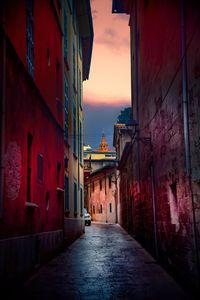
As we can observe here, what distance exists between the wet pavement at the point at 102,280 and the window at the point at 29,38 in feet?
16.6

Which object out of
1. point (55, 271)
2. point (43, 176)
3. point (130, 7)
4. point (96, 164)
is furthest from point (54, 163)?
point (96, 164)

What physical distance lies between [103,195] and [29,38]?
40.5 m

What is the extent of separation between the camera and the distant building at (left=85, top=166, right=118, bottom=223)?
45312mm

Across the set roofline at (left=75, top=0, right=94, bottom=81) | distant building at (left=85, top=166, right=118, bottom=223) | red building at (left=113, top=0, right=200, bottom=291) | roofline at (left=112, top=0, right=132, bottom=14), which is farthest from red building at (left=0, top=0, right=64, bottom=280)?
distant building at (left=85, top=166, right=118, bottom=223)

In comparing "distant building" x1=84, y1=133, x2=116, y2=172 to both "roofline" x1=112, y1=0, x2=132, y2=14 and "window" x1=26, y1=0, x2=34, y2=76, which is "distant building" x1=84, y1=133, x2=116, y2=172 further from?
"window" x1=26, y1=0, x2=34, y2=76

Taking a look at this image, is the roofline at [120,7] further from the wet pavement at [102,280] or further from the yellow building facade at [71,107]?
the wet pavement at [102,280]

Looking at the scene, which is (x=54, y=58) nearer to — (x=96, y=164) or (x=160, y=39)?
(x=160, y=39)

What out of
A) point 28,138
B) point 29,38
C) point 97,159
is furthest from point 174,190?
point 97,159

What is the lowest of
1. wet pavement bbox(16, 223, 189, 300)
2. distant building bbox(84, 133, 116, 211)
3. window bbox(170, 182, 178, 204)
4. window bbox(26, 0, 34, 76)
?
wet pavement bbox(16, 223, 189, 300)

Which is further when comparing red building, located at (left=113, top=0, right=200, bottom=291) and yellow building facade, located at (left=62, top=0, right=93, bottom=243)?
yellow building facade, located at (left=62, top=0, right=93, bottom=243)

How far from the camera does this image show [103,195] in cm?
4931

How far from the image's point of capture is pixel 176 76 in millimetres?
7770

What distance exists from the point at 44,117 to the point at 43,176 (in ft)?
5.60

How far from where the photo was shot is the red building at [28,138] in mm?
7105
